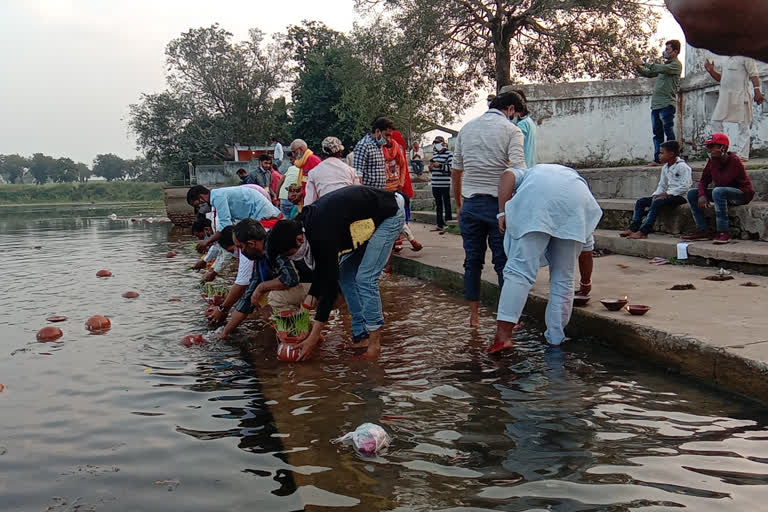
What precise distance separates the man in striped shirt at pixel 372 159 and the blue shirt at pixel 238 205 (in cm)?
138

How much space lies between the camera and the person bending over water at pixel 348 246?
4.37 metres

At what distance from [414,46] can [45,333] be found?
56.9ft

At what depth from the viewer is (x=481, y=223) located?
5.27 metres

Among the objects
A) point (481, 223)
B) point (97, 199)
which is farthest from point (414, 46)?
point (97, 199)

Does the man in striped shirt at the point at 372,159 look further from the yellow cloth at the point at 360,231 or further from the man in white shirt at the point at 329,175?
the yellow cloth at the point at 360,231

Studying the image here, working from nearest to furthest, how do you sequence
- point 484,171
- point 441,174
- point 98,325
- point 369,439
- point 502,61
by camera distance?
1. point 369,439
2. point 484,171
3. point 98,325
4. point 441,174
5. point 502,61

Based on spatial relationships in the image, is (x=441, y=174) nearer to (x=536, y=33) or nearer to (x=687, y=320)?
(x=687, y=320)

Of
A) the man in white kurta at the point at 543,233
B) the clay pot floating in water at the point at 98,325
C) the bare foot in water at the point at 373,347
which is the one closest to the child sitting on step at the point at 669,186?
the man in white kurta at the point at 543,233

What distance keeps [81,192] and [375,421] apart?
75.7 metres

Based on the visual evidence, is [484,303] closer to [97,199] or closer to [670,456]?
[670,456]

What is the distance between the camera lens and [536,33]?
21266 millimetres

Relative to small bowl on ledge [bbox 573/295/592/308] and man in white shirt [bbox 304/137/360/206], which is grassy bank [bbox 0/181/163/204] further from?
small bowl on ledge [bbox 573/295/592/308]

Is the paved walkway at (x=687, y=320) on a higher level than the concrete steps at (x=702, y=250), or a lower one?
lower

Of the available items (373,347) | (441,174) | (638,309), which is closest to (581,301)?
(638,309)
